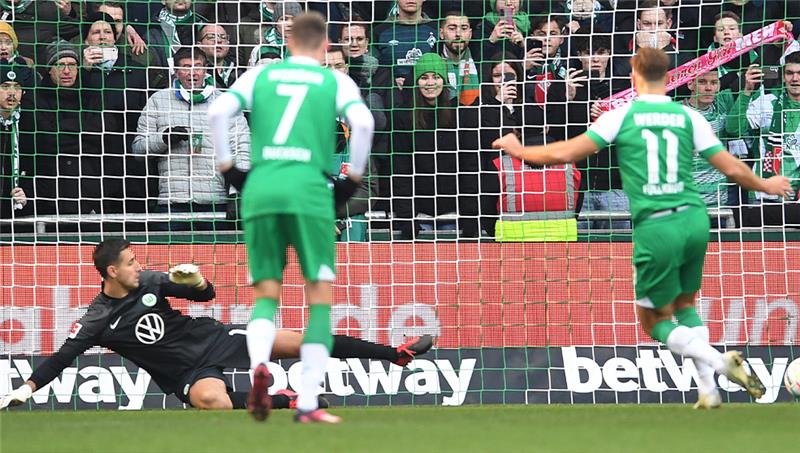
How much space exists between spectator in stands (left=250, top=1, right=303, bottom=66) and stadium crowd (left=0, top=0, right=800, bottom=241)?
19 millimetres

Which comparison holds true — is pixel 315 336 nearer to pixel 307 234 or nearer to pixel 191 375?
pixel 307 234

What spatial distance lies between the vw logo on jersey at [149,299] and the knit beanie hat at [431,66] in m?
3.52

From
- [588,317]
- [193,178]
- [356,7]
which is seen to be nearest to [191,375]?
[193,178]

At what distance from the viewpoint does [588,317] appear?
36.8 feet

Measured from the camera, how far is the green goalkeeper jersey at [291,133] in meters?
6.51

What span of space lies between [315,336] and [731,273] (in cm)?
574

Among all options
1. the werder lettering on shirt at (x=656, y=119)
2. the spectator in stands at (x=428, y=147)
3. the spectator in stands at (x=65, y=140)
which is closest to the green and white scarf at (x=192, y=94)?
the spectator in stands at (x=65, y=140)

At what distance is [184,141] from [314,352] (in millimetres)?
5570

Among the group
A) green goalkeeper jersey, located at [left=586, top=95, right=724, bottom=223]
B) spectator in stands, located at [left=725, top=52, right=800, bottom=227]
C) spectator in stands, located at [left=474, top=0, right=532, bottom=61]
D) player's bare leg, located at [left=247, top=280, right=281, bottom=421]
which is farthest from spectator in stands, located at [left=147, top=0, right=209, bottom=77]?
player's bare leg, located at [left=247, top=280, right=281, bottom=421]

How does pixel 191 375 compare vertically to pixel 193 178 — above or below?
below

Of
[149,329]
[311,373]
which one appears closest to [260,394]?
[311,373]

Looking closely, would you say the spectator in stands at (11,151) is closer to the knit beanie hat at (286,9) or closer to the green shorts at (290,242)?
the knit beanie hat at (286,9)

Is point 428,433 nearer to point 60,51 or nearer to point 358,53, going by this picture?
point 358,53

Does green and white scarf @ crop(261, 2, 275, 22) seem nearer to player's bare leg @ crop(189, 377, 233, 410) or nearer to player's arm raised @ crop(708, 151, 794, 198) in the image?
player's bare leg @ crop(189, 377, 233, 410)
